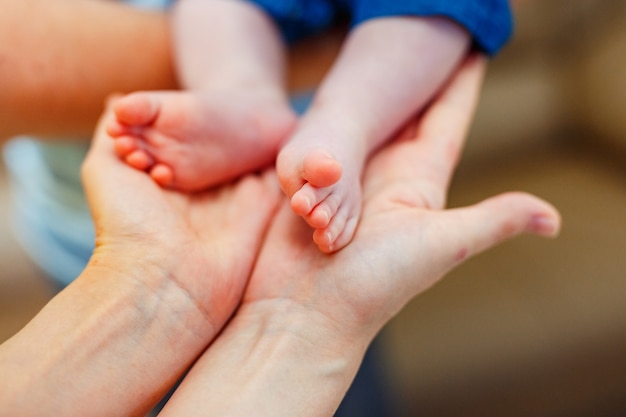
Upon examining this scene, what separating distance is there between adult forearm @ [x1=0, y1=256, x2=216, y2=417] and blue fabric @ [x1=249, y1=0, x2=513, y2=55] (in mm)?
324

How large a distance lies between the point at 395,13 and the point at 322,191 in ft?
0.79

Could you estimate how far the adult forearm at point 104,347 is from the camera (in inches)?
14.2

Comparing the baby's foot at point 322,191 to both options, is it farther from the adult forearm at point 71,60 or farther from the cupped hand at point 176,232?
the adult forearm at point 71,60

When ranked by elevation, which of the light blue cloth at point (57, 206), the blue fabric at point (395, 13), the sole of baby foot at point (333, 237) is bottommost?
the light blue cloth at point (57, 206)

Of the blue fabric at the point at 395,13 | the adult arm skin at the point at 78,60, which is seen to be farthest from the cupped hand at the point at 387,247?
the adult arm skin at the point at 78,60

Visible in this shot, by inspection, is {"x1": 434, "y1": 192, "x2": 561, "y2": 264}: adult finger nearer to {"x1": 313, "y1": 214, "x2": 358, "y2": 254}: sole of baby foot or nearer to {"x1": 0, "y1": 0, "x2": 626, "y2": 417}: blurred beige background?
{"x1": 313, "y1": 214, "x2": 358, "y2": 254}: sole of baby foot

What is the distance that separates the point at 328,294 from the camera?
0.43m

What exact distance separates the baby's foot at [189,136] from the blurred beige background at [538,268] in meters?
0.26

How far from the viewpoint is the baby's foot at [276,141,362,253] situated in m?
0.39

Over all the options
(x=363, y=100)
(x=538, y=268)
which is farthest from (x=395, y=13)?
(x=538, y=268)

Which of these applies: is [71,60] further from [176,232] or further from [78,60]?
[176,232]

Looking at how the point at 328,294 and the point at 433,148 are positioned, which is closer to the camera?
the point at 328,294

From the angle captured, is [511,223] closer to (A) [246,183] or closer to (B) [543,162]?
(A) [246,183]

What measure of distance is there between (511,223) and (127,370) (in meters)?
0.30
